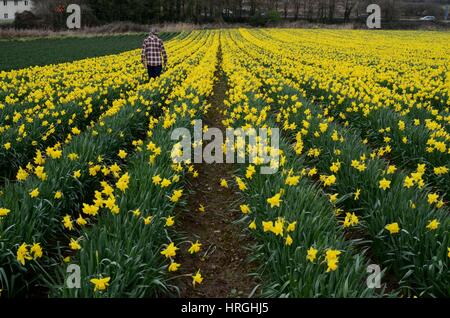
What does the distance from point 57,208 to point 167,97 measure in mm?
7042

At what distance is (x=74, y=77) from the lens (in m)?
13.5

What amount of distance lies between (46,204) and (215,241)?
6.06 feet

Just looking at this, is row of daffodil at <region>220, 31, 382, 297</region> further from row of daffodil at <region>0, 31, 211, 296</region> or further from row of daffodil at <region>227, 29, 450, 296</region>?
row of daffodil at <region>0, 31, 211, 296</region>

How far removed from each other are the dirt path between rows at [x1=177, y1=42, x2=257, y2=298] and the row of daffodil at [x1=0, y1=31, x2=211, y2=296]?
1.04m

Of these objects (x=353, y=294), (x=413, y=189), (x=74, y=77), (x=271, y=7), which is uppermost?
(x=271, y=7)

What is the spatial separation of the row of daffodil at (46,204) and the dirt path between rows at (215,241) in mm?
1045

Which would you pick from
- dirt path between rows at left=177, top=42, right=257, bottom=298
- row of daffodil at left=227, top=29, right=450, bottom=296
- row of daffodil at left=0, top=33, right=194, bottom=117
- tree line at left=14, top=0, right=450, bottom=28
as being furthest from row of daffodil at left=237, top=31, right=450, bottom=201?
tree line at left=14, top=0, right=450, bottom=28

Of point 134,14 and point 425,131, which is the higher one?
point 134,14

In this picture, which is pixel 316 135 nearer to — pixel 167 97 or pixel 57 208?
pixel 57 208

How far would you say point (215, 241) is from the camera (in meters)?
4.38

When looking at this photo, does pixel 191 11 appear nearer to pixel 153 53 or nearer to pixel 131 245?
pixel 153 53

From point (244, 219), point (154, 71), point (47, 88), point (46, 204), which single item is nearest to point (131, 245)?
point (46, 204)

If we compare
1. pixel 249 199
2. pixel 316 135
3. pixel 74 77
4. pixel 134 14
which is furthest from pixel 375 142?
pixel 134 14

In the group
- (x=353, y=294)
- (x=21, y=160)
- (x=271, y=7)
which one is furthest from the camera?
(x=271, y=7)
